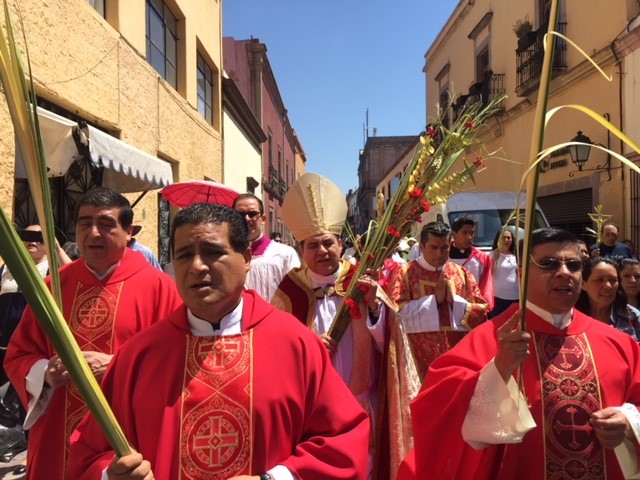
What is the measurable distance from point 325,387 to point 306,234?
1774 mm

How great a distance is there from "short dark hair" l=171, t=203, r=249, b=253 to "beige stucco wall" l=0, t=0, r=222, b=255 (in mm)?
4420

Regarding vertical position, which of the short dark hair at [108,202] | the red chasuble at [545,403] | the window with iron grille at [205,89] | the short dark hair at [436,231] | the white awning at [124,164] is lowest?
the red chasuble at [545,403]

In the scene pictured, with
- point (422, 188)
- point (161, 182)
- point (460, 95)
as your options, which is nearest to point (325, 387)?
point (422, 188)

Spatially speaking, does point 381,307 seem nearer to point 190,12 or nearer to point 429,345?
point 429,345

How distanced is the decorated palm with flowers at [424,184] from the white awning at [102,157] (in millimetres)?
3281

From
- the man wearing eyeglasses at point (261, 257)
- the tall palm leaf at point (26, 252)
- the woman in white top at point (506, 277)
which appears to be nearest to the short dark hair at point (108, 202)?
the man wearing eyeglasses at point (261, 257)

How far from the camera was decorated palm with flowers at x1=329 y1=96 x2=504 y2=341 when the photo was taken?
10.1ft

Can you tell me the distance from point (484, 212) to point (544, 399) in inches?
321

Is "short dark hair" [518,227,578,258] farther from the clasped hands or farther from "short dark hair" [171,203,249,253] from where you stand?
the clasped hands

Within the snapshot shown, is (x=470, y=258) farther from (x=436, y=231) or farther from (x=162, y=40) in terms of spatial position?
(x=162, y=40)

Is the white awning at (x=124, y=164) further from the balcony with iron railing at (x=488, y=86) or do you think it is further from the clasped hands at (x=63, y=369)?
the balcony with iron railing at (x=488, y=86)

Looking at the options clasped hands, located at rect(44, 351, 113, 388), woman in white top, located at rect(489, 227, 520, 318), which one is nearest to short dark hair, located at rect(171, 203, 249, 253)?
clasped hands, located at rect(44, 351, 113, 388)

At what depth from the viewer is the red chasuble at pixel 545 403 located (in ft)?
7.52

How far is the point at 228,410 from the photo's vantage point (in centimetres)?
195
